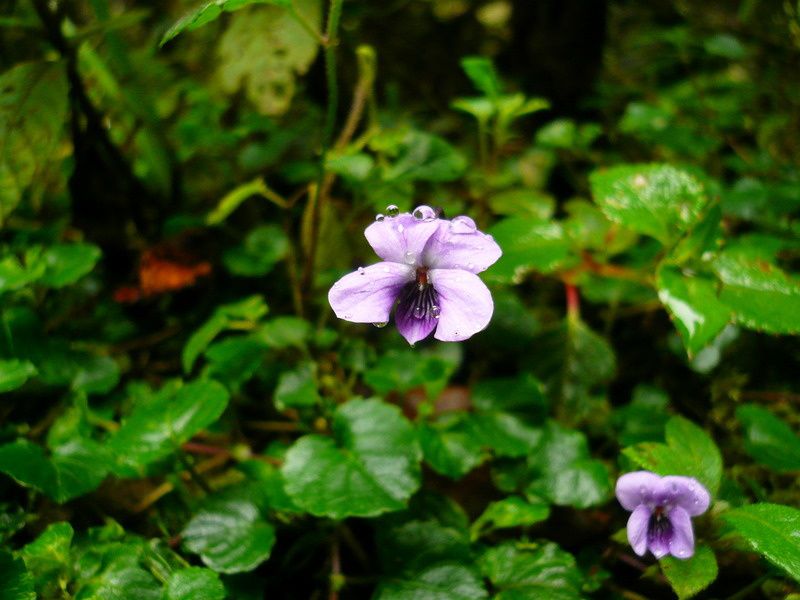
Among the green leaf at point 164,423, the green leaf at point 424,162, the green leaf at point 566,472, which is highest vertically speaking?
the green leaf at point 424,162

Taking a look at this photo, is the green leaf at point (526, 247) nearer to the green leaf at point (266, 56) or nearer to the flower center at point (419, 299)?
the flower center at point (419, 299)

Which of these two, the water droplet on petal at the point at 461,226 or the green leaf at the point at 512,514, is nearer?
the water droplet on petal at the point at 461,226

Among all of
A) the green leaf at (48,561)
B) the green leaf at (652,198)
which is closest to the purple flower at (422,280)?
the green leaf at (652,198)

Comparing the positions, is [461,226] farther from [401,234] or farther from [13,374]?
[13,374]

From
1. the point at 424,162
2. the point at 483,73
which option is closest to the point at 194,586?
the point at 424,162

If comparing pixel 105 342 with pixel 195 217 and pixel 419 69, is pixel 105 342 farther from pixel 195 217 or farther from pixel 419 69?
pixel 419 69

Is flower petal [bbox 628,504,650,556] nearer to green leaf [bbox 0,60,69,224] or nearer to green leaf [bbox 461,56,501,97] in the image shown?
green leaf [bbox 461,56,501,97]

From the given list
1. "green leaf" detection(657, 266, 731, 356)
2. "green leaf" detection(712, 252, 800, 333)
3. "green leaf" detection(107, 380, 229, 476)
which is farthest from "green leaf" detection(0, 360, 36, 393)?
"green leaf" detection(712, 252, 800, 333)
